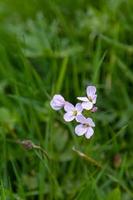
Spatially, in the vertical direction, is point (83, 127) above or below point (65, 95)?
below

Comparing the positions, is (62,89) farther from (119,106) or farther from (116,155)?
(116,155)

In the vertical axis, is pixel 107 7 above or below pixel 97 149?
above

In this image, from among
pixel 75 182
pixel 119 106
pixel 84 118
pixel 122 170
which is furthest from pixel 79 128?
pixel 119 106

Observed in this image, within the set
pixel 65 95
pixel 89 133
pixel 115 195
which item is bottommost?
pixel 115 195

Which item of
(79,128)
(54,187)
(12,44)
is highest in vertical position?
(12,44)

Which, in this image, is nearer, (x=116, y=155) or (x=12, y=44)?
(x=116, y=155)

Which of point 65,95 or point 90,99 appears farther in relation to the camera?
point 65,95

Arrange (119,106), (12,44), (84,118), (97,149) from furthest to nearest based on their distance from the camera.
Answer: (12,44)
(119,106)
(97,149)
(84,118)

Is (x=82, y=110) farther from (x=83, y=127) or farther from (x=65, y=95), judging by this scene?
(x=65, y=95)

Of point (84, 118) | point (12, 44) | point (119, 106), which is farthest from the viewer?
point (12, 44)

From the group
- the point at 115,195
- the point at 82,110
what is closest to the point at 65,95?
the point at 115,195
